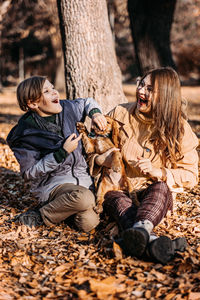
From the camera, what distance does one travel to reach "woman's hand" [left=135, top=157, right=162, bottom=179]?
3.23 meters

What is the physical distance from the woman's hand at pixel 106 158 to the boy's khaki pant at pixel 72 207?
291mm

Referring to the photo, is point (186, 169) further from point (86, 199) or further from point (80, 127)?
point (80, 127)

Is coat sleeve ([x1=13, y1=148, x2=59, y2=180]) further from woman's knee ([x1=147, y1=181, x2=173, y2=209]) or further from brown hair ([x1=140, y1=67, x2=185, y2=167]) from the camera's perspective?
brown hair ([x1=140, y1=67, x2=185, y2=167])

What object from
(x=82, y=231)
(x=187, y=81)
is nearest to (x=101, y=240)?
(x=82, y=231)

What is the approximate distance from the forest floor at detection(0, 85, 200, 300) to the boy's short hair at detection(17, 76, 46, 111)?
128 cm

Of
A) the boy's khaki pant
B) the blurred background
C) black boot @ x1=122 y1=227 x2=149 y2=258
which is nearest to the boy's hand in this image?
the boy's khaki pant

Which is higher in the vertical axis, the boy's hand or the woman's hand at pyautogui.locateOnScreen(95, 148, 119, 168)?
the boy's hand

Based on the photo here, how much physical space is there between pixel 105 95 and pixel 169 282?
3073 mm

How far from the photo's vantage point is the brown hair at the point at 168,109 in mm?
3312

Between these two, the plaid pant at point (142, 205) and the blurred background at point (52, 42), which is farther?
the blurred background at point (52, 42)

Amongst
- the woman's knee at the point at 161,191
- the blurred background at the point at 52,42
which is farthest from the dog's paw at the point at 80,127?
the blurred background at the point at 52,42

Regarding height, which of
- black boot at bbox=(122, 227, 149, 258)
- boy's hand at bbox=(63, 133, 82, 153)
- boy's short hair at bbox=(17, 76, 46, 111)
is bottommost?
black boot at bbox=(122, 227, 149, 258)

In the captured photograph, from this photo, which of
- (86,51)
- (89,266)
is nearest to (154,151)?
(89,266)

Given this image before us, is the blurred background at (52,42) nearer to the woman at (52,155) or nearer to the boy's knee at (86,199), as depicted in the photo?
the woman at (52,155)
